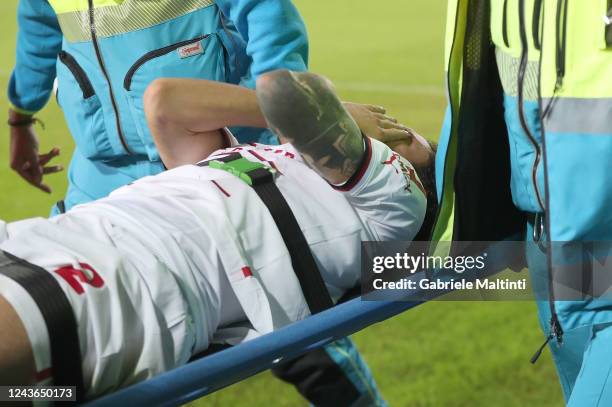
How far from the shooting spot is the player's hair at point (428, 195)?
2.18m

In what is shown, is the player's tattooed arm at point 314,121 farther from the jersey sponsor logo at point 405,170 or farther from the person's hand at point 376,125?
the person's hand at point 376,125

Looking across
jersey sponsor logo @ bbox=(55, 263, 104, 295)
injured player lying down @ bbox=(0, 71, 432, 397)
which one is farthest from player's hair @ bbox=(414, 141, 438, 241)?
jersey sponsor logo @ bbox=(55, 263, 104, 295)

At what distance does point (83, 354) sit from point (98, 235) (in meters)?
0.26

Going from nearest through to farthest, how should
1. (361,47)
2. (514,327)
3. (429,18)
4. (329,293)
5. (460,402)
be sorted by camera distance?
(329,293), (460,402), (514,327), (361,47), (429,18)

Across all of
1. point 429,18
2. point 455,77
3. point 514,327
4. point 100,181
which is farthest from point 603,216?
point 429,18

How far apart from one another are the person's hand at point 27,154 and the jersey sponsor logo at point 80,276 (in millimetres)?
1378

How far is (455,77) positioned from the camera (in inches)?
71.5

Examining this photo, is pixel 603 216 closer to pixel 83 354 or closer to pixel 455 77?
pixel 455 77

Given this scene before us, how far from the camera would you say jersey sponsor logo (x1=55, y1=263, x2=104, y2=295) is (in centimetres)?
168

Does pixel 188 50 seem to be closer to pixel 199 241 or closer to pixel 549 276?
pixel 199 241

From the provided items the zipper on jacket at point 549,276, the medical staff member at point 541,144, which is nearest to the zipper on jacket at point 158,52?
the medical staff member at point 541,144

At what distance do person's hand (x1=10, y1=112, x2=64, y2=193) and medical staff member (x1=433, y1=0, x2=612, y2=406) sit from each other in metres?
1.47

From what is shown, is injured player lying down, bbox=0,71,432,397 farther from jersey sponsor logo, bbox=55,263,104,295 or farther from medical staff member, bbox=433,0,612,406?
medical staff member, bbox=433,0,612,406

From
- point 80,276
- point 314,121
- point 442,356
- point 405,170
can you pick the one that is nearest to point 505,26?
point 314,121
